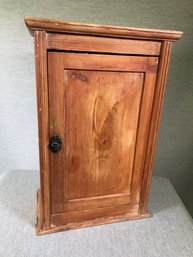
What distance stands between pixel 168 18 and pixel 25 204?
116 centimetres

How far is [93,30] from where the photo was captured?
24.3 inches

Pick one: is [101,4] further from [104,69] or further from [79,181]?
[79,181]

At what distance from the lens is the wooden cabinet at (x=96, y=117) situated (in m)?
0.64

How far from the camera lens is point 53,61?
25.1 inches

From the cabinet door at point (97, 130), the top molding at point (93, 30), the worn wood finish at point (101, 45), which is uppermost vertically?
the top molding at point (93, 30)

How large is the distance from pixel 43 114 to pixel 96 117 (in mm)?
186

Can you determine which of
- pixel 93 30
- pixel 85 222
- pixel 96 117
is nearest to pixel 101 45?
pixel 93 30

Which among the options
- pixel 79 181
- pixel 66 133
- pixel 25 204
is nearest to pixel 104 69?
A: pixel 66 133

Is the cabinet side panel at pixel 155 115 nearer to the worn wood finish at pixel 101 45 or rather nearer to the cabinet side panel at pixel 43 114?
the worn wood finish at pixel 101 45

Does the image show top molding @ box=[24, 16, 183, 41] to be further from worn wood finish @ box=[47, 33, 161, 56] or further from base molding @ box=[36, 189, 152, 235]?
base molding @ box=[36, 189, 152, 235]

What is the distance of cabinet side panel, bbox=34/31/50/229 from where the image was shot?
61 cm

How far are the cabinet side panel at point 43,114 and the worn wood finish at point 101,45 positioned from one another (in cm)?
3

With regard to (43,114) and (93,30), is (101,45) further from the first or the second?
(43,114)

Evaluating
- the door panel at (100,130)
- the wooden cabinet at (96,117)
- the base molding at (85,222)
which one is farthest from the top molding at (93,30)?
the base molding at (85,222)
